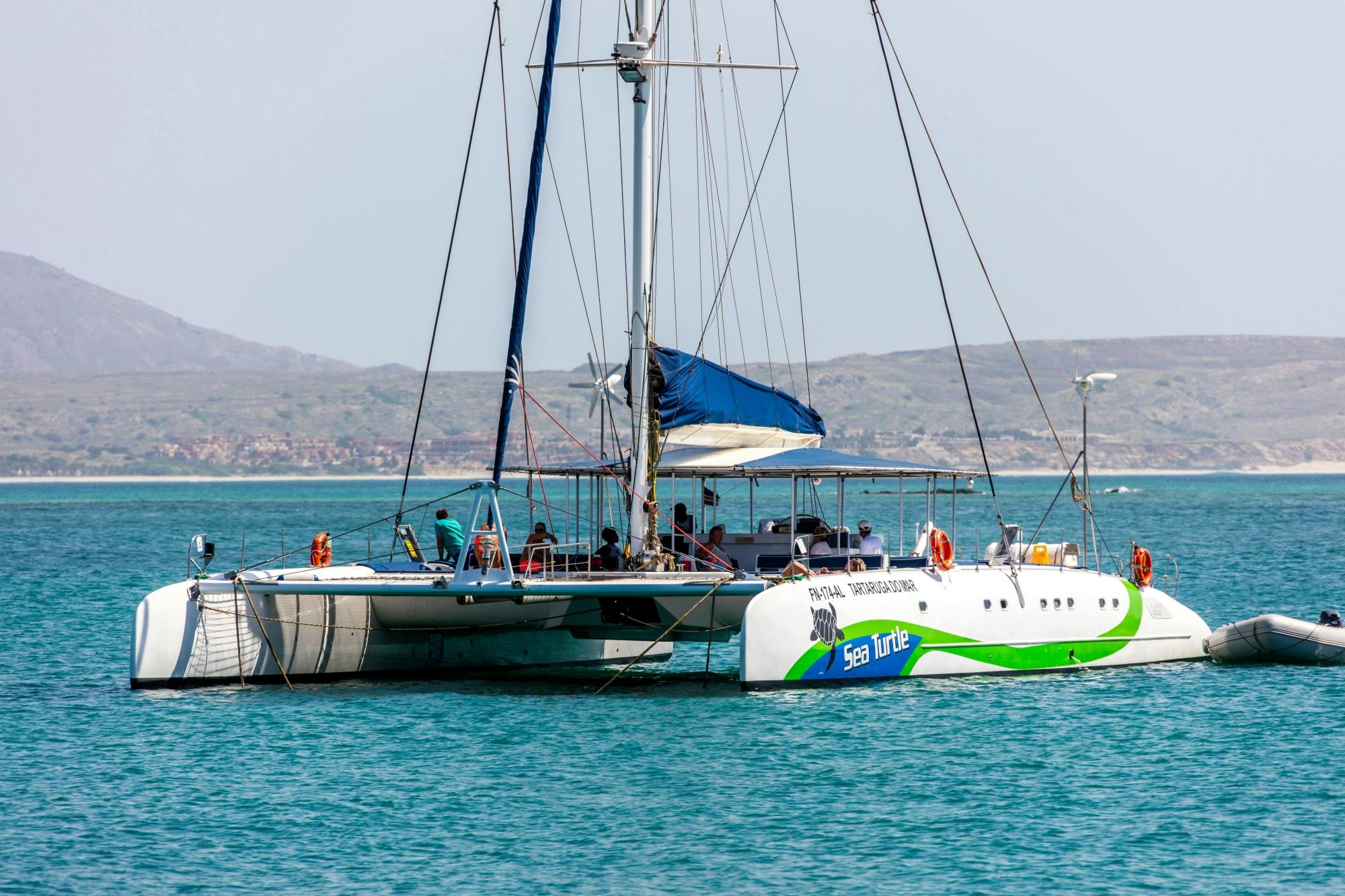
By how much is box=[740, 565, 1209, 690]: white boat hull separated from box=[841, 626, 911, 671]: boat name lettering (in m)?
0.01

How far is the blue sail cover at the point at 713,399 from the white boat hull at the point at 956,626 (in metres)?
3.20

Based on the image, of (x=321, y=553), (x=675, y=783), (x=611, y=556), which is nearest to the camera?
(x=675, y=783)

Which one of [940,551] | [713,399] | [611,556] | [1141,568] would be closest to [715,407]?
[713,399]

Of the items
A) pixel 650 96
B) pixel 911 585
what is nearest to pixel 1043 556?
pixel 911 585

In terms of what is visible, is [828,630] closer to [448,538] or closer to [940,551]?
[940,551]

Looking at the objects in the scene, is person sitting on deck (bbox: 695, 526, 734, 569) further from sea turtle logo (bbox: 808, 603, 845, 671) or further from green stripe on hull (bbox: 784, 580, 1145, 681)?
green stripe on hull (bbox: 784, 580, 1145, 681)

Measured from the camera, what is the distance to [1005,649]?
2309 cm

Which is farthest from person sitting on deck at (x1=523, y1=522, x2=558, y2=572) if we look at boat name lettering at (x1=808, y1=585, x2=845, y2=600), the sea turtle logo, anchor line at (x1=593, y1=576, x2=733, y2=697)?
the sea turtle logo

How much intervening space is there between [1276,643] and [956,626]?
6223mm

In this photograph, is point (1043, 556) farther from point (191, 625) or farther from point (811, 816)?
point (191, 625)

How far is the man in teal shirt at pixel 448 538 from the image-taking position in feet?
80.3

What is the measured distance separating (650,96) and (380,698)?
862 cm

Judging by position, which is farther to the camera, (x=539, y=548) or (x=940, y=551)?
(x=940, y=551)

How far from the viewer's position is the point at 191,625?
2192 cm
